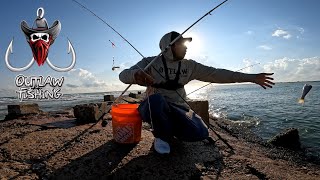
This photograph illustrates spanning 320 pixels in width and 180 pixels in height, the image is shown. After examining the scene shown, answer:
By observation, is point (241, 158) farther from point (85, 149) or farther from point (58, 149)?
point (58, 149)

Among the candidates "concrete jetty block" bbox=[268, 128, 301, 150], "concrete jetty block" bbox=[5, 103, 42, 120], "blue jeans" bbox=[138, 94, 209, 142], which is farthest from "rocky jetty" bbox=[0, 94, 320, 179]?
"concrete jetty block" bbox=[5, 103, 42, 120]

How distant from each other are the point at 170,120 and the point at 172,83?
1.96 feet

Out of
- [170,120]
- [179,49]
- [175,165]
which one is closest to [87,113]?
[170,120]

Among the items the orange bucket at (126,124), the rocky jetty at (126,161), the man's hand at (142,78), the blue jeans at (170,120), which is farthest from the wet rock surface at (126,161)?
the man's hand at (142,78)

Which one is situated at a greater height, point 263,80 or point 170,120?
point 263,80

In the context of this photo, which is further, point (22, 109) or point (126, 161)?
point (22, 109)

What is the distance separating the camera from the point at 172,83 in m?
3.82

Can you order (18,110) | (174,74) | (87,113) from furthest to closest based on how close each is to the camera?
(18,110) → (87,113) → (174,74)

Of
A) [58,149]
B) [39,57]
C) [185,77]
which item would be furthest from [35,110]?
[185,77]

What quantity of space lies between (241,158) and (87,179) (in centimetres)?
205

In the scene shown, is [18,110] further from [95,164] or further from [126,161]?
[126,161]

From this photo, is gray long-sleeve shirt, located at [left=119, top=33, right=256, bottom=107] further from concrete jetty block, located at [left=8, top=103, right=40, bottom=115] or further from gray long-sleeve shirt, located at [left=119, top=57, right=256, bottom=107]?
concrete jetty block, located at [left=8, top=103, right=40, bottom=115]

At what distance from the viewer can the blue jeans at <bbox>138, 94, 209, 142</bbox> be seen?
338 centimetres

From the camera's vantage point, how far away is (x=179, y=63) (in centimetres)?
392
